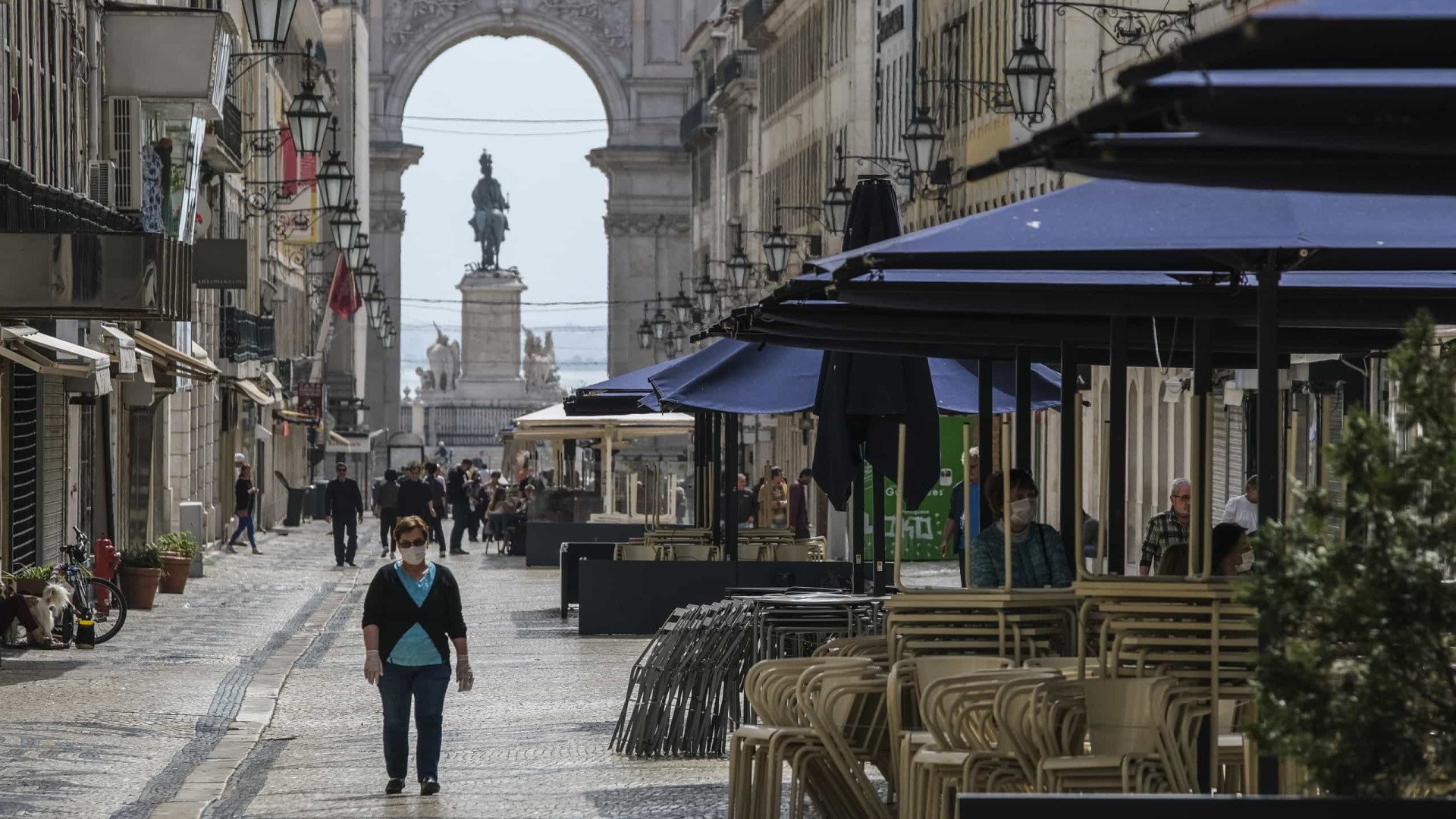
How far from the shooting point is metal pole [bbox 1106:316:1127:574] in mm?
10961

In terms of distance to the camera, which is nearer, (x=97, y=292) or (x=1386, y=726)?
(x=1386, y=726)

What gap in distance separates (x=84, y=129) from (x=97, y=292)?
10652 mm

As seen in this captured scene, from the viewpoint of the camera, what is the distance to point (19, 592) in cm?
2095

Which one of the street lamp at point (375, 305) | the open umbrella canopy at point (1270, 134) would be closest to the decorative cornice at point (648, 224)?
the street lamp at point (375, 305)

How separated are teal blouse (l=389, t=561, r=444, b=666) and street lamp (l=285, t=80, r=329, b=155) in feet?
48.6

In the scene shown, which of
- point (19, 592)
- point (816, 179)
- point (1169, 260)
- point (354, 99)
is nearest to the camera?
point (1169, 260)

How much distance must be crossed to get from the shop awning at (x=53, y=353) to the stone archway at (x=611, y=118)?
249 ft

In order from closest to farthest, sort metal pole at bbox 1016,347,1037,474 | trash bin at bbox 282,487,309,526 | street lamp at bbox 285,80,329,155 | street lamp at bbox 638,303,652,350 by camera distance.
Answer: metal pole at bbox 1016,347,1037,474 < street lamp at bbox 285,80,329,155 < trash bin at bbox 282,487,309,526 < street lamp at bbox 638,303,652,350

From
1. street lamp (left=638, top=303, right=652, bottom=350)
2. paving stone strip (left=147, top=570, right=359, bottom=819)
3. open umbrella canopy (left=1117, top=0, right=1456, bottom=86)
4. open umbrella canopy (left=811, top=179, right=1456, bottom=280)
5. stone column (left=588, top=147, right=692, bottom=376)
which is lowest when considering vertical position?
paving stone strip (left=147, top=570, right=359, bottom=819)

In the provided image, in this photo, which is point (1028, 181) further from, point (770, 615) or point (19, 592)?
point (770, 615)

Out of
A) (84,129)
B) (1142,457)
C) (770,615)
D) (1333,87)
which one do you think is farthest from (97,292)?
(1142,457)

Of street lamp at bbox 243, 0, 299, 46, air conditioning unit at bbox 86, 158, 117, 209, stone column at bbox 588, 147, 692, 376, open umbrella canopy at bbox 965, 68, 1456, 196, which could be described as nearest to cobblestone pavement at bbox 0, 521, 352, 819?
air conditioning unit at bbox 86, 158, 117, 209

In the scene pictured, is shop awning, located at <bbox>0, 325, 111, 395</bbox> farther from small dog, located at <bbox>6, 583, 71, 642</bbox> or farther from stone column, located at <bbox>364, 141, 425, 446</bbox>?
stone column, located at <bbox>364, 141, 425, 446</bbox>

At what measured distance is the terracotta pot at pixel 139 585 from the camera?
26281mm
